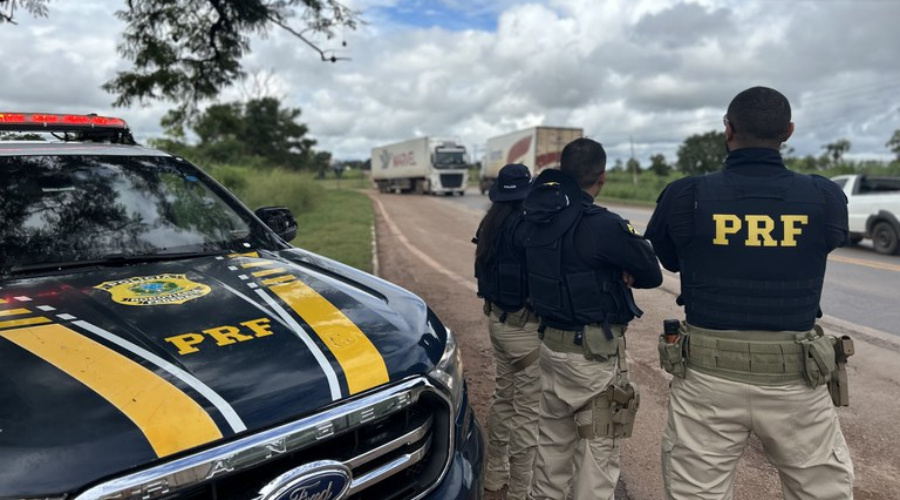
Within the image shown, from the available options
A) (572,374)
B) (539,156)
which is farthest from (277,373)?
(539,156)

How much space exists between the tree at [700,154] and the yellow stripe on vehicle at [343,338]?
166ft

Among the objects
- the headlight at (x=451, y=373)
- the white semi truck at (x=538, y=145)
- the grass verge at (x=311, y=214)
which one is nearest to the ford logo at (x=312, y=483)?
the headlight at (x=451, y=373)

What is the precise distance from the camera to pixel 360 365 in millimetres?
1849

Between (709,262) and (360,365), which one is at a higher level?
(709,262)

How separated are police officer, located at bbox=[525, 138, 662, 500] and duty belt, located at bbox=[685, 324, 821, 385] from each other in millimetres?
434

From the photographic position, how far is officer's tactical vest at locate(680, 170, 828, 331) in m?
2.05

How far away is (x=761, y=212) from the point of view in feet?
6.75

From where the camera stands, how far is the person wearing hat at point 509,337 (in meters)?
3.00

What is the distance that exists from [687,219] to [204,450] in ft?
5.90

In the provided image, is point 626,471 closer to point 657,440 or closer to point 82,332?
point 657,440

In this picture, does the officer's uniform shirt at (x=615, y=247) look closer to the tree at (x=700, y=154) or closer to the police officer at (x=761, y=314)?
the police officer at (x=761, y=314)

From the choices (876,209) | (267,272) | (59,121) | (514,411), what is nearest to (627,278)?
(514,411)

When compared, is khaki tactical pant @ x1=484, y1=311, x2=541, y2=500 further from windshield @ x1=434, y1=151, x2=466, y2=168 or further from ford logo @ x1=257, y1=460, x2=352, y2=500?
windshield @ x1=434, y1=151, x2=466, y2=168

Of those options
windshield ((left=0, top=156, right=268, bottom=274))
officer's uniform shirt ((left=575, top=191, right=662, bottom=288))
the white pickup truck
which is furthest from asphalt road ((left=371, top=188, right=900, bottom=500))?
windshield ((left=0, top=156, right=268, bottom=274))
